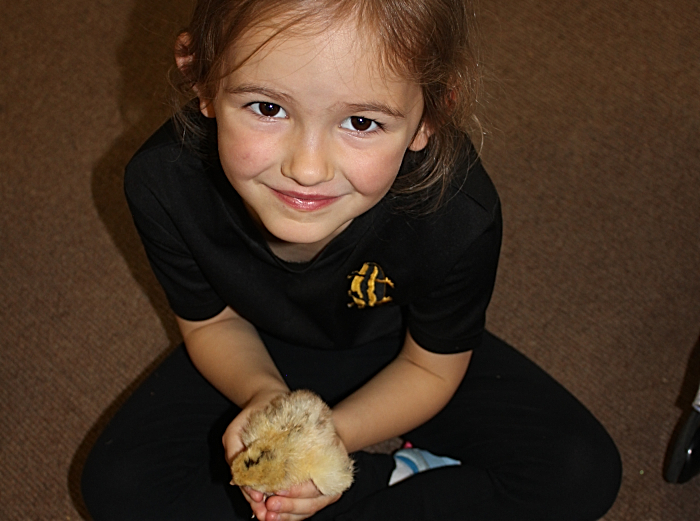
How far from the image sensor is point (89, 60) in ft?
5.03

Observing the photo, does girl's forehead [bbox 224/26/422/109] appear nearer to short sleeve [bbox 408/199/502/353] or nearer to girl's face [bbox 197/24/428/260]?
girl's face [bbox 197/24/428/260]

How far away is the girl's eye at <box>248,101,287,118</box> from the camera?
66 cm

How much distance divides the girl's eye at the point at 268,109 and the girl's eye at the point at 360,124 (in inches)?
2.1

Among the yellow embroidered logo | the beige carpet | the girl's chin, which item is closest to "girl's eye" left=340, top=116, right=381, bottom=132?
the girl's chin

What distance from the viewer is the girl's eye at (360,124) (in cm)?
66

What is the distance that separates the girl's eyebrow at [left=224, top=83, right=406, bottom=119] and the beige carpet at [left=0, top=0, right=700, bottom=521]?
659 mm

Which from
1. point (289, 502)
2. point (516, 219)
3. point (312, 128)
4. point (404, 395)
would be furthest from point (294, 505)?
point (516, 219)

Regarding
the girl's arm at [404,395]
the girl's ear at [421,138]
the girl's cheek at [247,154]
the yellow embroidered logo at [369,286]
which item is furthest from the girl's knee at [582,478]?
the girl's cheek at [247,154]

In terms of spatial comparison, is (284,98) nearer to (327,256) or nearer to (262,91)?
(262,91)

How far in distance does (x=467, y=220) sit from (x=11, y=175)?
92 cm

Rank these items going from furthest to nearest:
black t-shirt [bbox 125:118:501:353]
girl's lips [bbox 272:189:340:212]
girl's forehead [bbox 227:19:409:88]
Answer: black t-shirt [bbox 125:118:501:353]
girl's lips [bbox 272:189:340:212]
girl's forehead [bbox 227:19:409:88]

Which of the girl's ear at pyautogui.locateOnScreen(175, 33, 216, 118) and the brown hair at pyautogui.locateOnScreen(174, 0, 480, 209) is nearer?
the brown hair at pyautogui.locateOnScreen(174, 0, 480, 209)

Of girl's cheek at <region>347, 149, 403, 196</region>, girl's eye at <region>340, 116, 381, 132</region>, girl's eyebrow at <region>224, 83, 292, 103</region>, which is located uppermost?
girl's eyebrow at <region>224, 83, 292, 103</region>

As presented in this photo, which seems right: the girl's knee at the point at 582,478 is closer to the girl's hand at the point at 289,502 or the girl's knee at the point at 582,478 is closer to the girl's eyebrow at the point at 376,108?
the girl's hand at the point at 289,502
